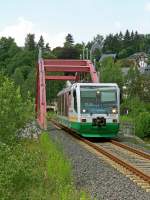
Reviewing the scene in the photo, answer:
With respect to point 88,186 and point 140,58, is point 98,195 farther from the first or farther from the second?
point 140,58

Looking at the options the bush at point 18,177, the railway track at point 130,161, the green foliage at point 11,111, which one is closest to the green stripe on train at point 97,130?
the railway track at point 130,161

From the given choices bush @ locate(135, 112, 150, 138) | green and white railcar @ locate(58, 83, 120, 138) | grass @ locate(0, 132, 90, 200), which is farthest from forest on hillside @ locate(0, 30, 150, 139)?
grass @ locate(0, 132, 90, 200)

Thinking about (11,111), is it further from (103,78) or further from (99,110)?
(103,78)

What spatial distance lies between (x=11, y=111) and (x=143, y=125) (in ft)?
53.4

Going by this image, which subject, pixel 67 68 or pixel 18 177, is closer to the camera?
pixel 18 177

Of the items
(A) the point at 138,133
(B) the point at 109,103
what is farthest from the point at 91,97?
(A) the point at 138,133

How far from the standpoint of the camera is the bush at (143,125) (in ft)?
112

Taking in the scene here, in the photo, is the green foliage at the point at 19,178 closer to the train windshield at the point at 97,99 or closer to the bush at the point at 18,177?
the bush at the point at 18,177

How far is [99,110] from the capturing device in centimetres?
3062

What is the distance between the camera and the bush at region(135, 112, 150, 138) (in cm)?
3406

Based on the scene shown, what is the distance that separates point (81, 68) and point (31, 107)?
1073 inches

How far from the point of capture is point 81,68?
49.7 m

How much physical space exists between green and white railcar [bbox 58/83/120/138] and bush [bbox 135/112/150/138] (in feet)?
11.8

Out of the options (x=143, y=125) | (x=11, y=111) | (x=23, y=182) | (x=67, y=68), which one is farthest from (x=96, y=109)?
(x=23, y=182)
